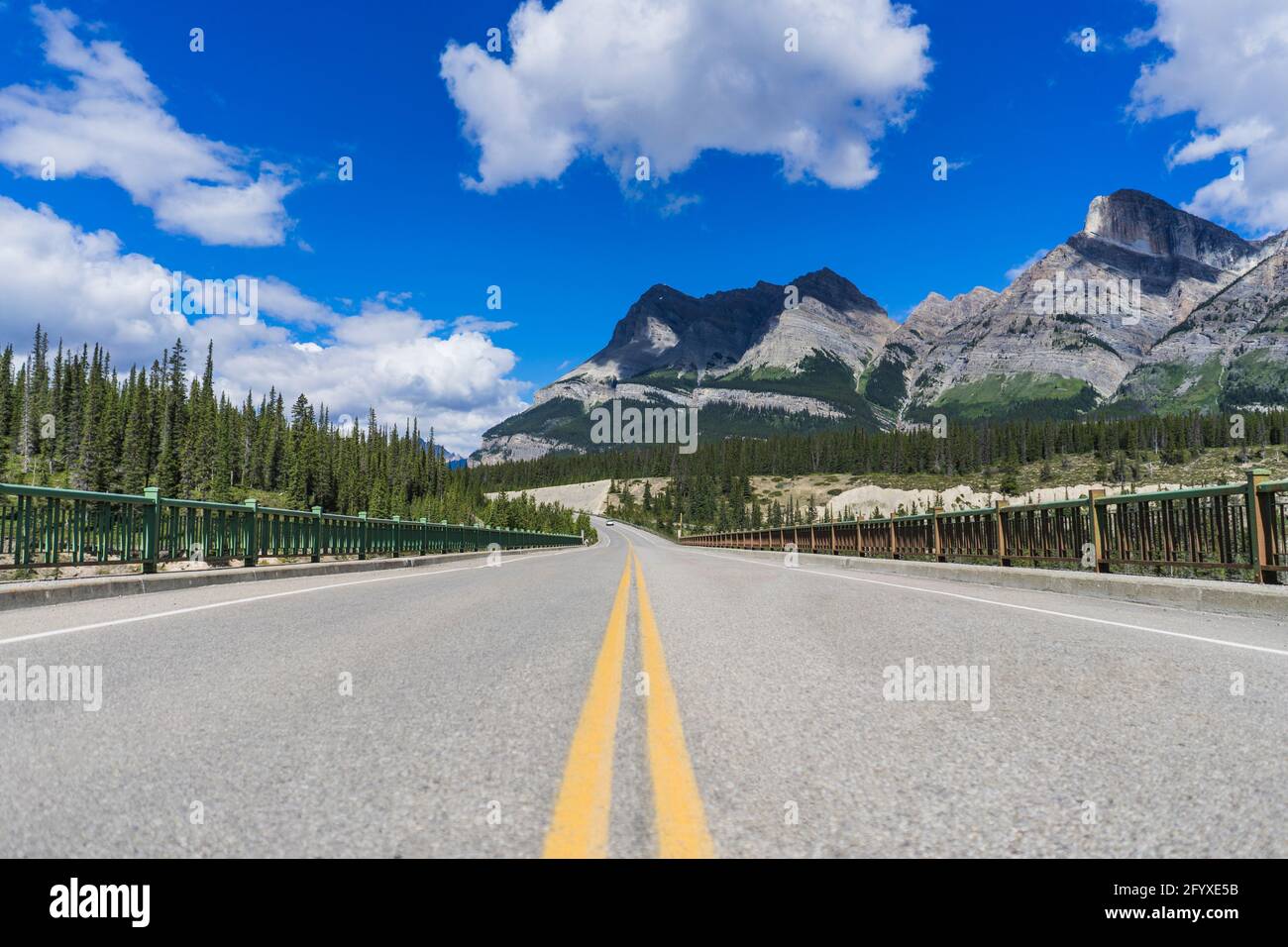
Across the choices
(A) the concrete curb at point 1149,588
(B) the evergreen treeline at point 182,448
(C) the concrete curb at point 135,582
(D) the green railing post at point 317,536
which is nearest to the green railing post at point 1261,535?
(A) the concrete curb at point 1149,588

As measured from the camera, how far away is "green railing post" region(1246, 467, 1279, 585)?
10.0m

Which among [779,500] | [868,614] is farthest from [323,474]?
[868,614]

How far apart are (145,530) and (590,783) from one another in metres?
12.7

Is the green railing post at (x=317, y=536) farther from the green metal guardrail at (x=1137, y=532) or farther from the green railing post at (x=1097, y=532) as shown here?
the green railing post at (x=1097, y=532)

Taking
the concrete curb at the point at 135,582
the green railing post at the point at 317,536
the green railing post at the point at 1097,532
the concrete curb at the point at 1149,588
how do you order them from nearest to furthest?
the concrete curb at the point at 1149,588 → the concrete curb at the point at 135,582 → the green railing post at the point at 1097,532 → the green railing post at the point at 317,536

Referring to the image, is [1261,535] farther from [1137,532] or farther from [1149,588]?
[1137,532]

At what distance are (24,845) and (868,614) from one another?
7945 millimetres

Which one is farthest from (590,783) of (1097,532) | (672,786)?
(1097,532)

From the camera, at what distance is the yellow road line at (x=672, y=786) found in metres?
2.30

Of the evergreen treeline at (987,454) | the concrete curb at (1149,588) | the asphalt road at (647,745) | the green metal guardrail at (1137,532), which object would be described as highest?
the evergreen treeline at (987,454)

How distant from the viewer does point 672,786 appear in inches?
111

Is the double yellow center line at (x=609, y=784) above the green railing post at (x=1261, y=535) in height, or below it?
below

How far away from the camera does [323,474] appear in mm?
111312

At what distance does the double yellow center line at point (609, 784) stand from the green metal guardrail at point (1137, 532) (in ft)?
31.8
